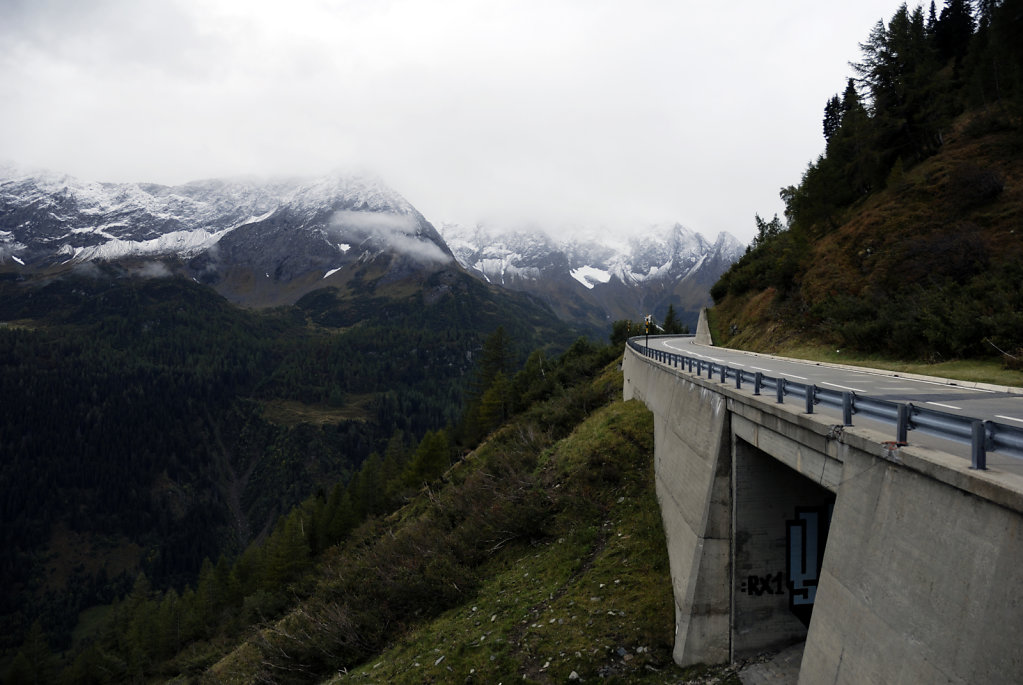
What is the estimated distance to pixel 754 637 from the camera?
11.2 m

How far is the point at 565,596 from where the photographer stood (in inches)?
548

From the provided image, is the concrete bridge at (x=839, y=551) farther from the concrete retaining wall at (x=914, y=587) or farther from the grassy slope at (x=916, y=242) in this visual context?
the grassy slope at (x=916, y=242)

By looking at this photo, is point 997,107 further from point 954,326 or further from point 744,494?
point 744,494

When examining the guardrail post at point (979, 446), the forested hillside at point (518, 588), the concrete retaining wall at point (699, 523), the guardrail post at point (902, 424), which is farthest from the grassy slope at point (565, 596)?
Result: the guardrail post at point (979, 446)

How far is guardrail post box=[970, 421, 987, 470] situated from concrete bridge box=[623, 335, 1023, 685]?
0.12 metres

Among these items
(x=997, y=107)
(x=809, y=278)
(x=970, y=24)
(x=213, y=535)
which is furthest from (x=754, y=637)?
(x=213, y=535)

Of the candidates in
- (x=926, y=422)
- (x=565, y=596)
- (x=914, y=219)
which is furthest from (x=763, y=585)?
(x=914, y=219)

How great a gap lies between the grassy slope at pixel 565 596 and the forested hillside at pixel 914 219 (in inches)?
470

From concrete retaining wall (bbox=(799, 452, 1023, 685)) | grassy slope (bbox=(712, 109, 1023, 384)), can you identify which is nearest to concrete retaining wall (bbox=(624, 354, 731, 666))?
concrete retaining wall (bbox=(799, 452, 1023, 685))

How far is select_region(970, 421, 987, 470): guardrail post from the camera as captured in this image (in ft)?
17.3

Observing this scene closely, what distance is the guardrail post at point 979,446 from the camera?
17.3ft

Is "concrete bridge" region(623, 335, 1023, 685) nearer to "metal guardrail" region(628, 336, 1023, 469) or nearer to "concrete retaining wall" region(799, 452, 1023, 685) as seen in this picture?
"concrete retaining wall" region(799, 452, 1023, 685)

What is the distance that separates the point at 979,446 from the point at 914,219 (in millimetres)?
30175

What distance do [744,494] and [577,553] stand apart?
631 cm
